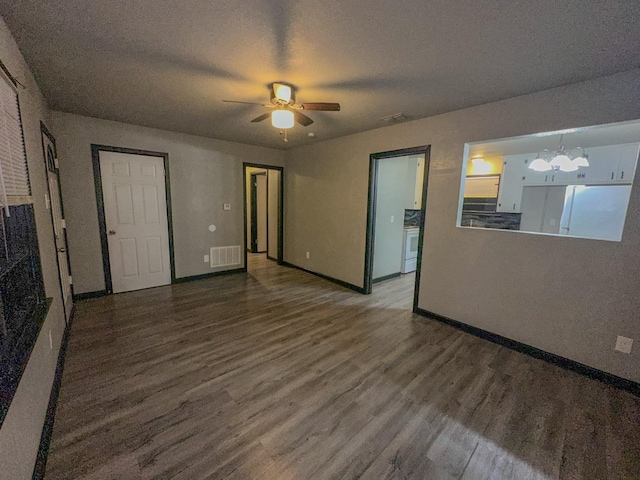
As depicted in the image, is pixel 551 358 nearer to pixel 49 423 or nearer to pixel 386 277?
pixel 386 277

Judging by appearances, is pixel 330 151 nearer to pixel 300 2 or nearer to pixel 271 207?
pixel 271 207

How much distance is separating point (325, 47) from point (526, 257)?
2570mm

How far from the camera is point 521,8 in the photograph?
133 centimetres

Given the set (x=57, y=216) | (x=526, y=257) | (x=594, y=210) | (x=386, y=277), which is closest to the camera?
(x=526, y=257)

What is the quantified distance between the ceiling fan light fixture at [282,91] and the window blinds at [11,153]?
1.65 m

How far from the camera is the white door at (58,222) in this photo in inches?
107

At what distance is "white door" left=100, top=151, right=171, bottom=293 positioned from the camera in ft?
12.0

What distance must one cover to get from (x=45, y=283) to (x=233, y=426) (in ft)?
6.03

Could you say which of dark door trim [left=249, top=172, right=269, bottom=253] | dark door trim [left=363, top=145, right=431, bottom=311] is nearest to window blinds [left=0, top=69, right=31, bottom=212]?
dark door trim [left=363, top=145, right=431, bottom=311]

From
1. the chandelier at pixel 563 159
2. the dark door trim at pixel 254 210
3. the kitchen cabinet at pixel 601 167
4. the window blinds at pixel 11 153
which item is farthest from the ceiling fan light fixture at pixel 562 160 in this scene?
the dark door trim at pixel 254 210

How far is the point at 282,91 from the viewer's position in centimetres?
225

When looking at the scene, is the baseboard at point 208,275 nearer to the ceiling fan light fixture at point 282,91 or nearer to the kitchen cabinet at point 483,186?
the ceiling fan light fixture at point 282,91

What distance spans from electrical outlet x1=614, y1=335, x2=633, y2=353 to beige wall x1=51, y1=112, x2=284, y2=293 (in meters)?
4.99

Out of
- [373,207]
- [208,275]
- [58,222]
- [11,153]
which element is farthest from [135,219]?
[373,207]
